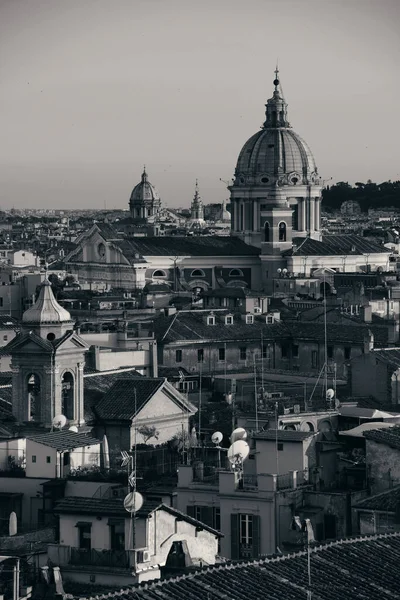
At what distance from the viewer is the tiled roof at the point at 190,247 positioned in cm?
9362

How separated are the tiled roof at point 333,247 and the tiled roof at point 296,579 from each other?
232ft

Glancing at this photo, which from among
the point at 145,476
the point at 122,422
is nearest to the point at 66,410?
the point at 122,422

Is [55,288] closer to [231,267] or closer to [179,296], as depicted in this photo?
[179,296]

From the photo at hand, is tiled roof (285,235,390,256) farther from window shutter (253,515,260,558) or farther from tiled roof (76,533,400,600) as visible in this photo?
tiled roof (76,533,400,600)

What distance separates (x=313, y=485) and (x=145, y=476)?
353cm

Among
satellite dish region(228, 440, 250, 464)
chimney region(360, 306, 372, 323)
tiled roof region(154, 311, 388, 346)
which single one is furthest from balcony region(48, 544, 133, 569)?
chimney region(360, 306, 372, 323)

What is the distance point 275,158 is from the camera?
99062mm

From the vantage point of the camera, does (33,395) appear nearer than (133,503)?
No

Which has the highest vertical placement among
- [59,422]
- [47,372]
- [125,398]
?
[47,372]

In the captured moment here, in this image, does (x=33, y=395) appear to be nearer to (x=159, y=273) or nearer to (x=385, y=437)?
(x=385, y=437)

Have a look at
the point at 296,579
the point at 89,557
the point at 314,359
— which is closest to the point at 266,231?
the point at 314,359

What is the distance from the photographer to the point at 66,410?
3534 centimetres

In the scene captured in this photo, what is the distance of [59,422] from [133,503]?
10.5 metres

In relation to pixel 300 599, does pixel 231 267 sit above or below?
above
